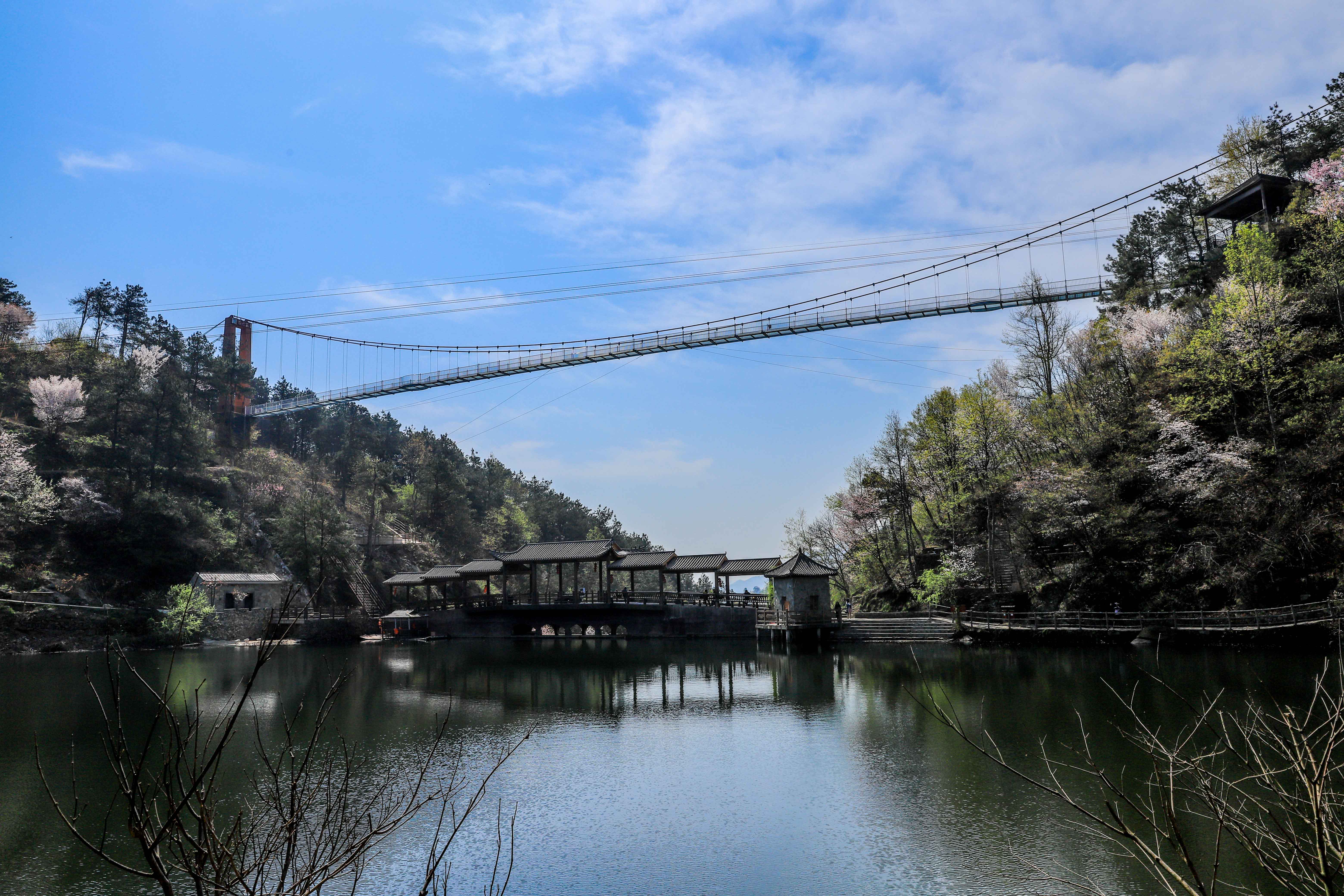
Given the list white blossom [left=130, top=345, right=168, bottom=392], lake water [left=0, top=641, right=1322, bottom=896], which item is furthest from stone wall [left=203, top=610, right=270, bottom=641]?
white blossom [left=130, top=345, right=168, bottom=392]

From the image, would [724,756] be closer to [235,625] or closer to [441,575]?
[235,625]

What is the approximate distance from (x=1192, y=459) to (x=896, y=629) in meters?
12.9

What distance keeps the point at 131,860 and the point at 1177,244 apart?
46.3 m

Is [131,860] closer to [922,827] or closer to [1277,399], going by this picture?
[922,827]

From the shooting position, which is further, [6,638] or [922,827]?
[6,638]

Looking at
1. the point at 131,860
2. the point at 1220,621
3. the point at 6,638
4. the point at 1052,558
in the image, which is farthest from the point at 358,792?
the point at 6,638

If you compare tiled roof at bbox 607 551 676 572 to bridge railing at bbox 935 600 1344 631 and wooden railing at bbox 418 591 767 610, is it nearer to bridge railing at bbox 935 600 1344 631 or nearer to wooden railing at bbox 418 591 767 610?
wooden railing at bbox 418 591 767 610

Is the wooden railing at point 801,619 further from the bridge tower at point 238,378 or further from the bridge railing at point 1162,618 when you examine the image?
the bridge tower at point 238,378

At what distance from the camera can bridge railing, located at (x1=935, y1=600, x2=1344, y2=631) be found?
24188 mm

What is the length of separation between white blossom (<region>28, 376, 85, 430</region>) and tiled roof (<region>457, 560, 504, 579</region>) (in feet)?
76.5

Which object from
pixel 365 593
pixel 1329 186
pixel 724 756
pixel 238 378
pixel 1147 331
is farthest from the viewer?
pixel 238 378

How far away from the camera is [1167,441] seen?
30609 mm

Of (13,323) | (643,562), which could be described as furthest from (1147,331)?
(13,323)

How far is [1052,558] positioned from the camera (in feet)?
113
